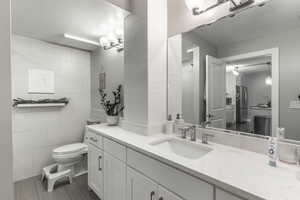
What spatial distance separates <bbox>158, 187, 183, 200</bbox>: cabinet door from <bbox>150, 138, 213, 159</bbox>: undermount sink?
0.27m

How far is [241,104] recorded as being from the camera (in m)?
1.26

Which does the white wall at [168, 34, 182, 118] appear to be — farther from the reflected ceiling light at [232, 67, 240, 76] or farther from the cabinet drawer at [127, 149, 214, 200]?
the cabinet drawer at [127, 149, 214, 200]

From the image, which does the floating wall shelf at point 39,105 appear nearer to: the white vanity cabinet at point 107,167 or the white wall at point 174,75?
the white vanity cabinet at point 107,167

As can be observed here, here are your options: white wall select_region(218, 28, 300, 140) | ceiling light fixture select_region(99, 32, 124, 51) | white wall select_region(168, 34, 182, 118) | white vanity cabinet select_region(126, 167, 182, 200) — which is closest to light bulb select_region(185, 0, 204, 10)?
white wall select_region(168, 34, 182, 118)

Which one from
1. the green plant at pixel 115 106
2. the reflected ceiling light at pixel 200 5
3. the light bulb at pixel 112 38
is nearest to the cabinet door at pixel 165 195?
the green plant at pixel 115 106

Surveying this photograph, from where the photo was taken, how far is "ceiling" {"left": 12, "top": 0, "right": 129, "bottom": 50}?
1.60m

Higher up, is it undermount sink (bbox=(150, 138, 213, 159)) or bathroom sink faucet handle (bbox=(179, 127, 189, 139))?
bathroom sink faucet handle (bbox=(179, 127, 189, 139))

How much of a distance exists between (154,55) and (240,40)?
0.78 meters

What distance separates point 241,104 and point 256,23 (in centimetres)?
61

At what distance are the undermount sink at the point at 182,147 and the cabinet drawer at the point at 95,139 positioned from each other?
0.69 m

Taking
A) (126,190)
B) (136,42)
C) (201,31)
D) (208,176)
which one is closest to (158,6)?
(136,42)

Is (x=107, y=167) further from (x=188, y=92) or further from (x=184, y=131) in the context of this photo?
(x=188, y=92)

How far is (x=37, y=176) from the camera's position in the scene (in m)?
2.40

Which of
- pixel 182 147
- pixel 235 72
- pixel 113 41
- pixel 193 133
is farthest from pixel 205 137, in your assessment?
pixel 113 41
